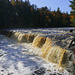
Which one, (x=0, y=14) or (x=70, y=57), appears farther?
(x=0, y=14)

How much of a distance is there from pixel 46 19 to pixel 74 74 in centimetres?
4149

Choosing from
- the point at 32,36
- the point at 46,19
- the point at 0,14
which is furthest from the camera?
the point at 46,19

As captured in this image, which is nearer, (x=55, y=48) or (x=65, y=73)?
(x=65, y=73)

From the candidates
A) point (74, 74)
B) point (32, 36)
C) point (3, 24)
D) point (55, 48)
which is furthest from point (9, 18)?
point (74, 74)

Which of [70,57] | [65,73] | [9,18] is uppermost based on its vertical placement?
[9,18]

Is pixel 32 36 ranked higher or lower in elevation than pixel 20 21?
lower

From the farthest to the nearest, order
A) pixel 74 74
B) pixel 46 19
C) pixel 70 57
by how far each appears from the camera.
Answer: pixel 46 19 → pixel 70 57 → pixel 74 74

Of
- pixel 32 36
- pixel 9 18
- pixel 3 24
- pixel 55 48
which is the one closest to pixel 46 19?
pixel 9 18

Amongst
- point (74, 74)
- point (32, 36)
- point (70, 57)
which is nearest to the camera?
point (74, 74)

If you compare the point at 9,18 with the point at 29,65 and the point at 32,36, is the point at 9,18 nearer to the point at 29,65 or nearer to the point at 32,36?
the point at 32,36

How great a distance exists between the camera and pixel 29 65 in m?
5.38

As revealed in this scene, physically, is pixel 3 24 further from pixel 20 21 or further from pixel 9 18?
pixel 20 21

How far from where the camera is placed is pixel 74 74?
445cm

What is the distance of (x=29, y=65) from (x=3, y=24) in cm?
2698
